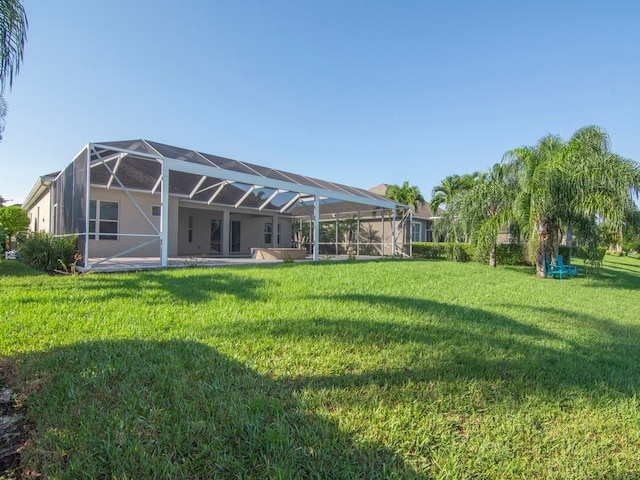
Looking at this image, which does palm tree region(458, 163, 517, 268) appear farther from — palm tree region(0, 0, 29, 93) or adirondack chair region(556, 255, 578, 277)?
palm tree region(0, 0, 29, 93)

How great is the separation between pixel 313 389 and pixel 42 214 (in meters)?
21.3

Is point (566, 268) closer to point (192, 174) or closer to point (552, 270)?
point (552, 270)

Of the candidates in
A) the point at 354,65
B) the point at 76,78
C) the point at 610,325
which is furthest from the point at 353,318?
the point at 354,65

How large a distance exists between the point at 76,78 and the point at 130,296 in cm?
757

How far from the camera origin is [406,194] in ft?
97.8

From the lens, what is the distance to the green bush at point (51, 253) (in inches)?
365

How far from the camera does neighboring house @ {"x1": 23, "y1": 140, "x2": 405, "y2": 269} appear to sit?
9945 mm

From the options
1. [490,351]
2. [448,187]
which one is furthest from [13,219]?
[448,187]

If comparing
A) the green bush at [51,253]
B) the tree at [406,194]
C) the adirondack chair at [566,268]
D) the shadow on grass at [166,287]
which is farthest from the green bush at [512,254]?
the green bush at [51,253]

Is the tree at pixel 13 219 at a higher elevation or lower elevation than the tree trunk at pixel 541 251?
higher

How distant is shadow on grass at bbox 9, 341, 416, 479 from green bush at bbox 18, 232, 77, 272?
7.74 meters

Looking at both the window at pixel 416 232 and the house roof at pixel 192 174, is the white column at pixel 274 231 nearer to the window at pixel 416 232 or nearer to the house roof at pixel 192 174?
the house roof at pixel 192 174

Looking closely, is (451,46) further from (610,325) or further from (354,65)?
(610,325)

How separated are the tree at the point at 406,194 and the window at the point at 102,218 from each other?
75.1 feet
